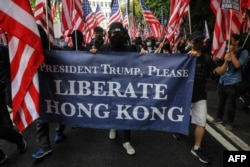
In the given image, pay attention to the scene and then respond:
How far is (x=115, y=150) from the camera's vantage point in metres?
5.48

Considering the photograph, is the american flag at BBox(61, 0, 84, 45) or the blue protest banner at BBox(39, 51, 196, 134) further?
the american flag at BBox(61, 0, 84, 45)

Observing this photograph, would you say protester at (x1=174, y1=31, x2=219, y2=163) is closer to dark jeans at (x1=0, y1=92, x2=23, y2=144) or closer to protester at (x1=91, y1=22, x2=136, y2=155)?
protester at (x1=91, y1=22, x2=136, y2=155)

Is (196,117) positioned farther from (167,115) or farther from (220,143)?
(220,143)

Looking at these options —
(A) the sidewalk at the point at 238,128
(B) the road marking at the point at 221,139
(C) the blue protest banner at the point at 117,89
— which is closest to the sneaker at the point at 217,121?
(A) the sidewalk at the point at 238,128

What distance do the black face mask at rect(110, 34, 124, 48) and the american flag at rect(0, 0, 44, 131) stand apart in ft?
4.20

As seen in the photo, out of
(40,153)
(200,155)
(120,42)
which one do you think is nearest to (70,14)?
(120,42)

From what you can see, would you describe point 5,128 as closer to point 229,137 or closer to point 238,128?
point 229,137

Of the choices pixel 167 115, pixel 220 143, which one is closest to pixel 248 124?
pixel 220 143

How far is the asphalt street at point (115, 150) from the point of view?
196 inches

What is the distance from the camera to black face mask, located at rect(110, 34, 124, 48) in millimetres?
5395

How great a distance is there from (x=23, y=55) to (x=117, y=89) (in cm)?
136

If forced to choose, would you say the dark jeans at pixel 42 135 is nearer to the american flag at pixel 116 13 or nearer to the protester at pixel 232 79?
the protester at pixel 232 79

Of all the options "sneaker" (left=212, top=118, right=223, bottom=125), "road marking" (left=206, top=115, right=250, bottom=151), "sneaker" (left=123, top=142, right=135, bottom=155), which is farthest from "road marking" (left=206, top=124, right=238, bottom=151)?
"sneaker" (left=123, top=142, right=135, bottom=155)

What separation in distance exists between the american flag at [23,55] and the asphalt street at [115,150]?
831 millimetres
